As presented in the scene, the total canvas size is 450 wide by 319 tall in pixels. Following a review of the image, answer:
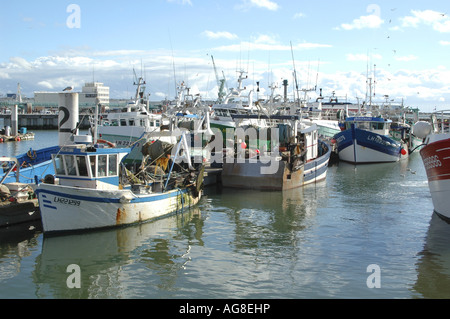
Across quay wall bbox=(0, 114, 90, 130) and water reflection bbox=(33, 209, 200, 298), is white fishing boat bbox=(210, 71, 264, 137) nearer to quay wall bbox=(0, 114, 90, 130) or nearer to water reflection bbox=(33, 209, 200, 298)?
water reflection bbox=(33, 209, 200, 298)

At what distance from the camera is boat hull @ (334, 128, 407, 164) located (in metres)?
43.2

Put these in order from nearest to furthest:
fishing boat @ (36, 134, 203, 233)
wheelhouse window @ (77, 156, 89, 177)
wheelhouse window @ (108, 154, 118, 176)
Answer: fishing boat @ (36, 134, 203, 233), wheelhouse window @ (77, 156, 89, 177), wheelhouse window @ (108, 154, 118, 176)

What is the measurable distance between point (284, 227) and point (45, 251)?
911cm

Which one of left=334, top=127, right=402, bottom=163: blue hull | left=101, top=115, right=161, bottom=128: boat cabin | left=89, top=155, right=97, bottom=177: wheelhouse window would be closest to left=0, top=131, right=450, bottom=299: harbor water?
left=89, top=155, right=97, bottom=177: wheelhouse window

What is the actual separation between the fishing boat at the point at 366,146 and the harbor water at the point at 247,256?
20.8 m

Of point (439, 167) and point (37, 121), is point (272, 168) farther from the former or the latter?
point (37, 121)

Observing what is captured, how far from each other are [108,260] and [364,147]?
3380 centimetres

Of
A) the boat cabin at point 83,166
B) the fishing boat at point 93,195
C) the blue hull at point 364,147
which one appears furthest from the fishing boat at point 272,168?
the blue hull at point 364,147

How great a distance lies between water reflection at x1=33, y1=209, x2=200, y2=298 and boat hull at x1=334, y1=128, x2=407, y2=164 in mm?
28581

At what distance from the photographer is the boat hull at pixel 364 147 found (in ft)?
142

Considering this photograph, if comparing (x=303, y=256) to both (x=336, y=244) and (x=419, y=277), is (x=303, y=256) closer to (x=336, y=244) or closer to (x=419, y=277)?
(x=336, y=244)
